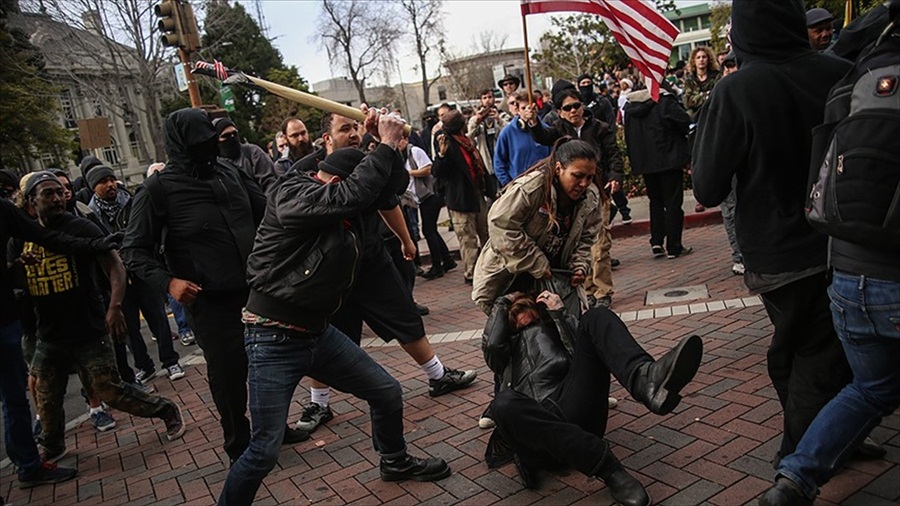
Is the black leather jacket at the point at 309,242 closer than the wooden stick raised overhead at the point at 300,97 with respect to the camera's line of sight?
Yes

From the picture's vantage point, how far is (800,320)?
8.99 feet

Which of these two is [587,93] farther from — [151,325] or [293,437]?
[293,437]

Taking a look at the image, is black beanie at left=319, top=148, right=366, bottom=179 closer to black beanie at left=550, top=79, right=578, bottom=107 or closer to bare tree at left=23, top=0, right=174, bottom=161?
black beanie at left=550, top=79, right=578, bottom=107

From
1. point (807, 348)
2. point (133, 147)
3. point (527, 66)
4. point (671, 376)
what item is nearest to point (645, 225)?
point (527, 66)

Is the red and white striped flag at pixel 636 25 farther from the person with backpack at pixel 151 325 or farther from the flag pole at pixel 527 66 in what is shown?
the person with backpack at pixel 151 325

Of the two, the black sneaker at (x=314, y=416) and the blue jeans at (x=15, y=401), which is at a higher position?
the blue jeans at (x=15, y=401)

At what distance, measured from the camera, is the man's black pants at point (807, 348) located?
270cm

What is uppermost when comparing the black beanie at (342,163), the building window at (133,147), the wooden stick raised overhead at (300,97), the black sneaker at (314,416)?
the building window at (133,147)

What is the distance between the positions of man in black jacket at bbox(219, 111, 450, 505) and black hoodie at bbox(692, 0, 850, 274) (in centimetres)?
142

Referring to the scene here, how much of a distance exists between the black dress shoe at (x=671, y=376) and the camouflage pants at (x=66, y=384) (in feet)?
11.6

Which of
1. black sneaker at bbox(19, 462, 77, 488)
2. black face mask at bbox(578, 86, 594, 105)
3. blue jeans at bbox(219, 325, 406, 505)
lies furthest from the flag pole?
black sneaker at bbox(19, 462, 77, 488)

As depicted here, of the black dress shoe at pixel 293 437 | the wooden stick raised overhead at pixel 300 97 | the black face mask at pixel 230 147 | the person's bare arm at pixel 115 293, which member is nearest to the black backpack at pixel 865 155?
the wooden stick raised overhead at pixel 300 97

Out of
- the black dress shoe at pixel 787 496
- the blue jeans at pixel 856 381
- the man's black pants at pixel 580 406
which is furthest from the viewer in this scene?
the man's black pants at pixel 580 406

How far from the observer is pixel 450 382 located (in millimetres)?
4801
